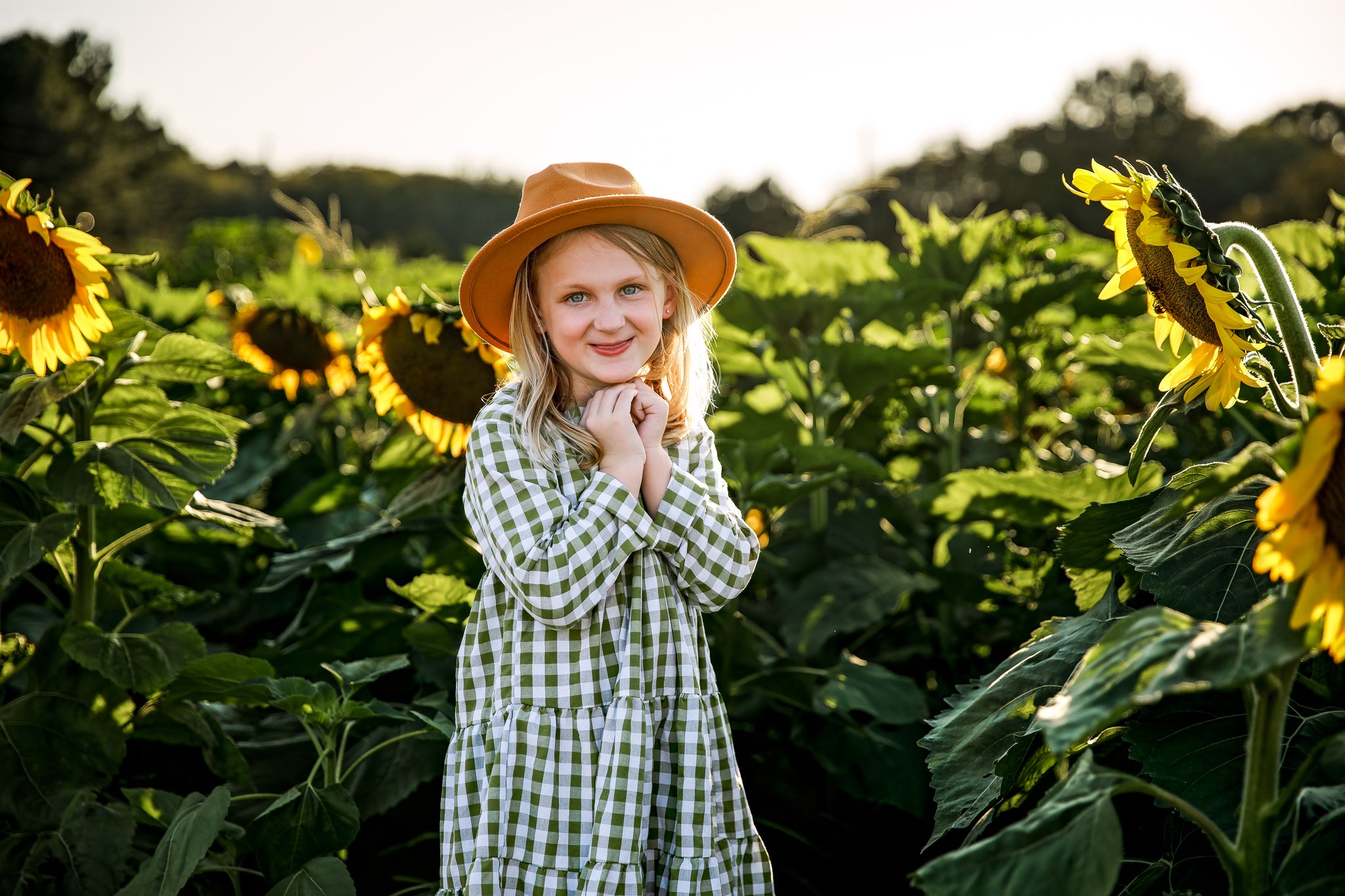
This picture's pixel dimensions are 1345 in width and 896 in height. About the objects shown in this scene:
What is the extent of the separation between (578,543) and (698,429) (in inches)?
16.5

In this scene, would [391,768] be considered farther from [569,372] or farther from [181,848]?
[569,372]

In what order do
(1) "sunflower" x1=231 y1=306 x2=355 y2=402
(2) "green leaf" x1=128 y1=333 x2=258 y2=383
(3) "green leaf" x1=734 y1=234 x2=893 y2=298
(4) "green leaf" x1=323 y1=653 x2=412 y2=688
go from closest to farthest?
(4) "green leaf" x1=323 y1=653 x2=412 y2=688 < (2) "green leaf" x1=128 y1=333 x2=258 y2=383 < (3) "green leaf" x1=734 y1=234 x2=893 y2=298 < (1) "sunflower" x1=231 y1=306 x2=355 y2=402

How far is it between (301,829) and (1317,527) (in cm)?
154

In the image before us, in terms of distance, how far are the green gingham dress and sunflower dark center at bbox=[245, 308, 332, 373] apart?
198cm

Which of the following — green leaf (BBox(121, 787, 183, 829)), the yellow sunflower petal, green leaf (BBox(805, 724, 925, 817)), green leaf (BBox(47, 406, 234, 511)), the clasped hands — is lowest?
green leaf (BBox(805, 724, 925, 817))

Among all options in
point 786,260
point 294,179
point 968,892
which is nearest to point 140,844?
point 968,892

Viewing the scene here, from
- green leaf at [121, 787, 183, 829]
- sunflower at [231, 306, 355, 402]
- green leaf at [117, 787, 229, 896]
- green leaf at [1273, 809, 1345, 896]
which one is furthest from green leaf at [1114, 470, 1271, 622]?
sunflower at [231, 306, 355, 402]

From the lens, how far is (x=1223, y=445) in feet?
9.64

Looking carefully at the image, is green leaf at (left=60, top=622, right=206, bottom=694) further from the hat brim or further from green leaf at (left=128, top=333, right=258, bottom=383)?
the hat brim

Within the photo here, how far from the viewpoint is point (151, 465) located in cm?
204

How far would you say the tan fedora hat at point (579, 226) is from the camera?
1730 mm

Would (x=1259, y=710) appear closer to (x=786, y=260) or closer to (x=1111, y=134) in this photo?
(x=786, y=260)

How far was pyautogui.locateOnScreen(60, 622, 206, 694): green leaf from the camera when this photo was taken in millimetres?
1971

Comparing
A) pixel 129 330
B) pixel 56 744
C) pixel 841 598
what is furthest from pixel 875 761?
pixel 129 330
